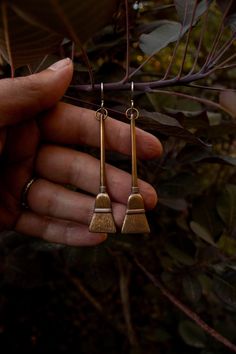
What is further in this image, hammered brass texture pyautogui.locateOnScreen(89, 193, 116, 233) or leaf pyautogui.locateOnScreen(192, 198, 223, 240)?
leaf pyautogui.locateOnScreen(192, 198, 223, 240)

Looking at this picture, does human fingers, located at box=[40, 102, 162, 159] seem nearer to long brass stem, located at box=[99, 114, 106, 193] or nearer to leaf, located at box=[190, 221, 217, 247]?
long brass stem, located at box=[99, 114, 106, 193]

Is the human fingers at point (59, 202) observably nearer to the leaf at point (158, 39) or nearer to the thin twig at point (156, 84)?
the thin twig at point (156, 84)

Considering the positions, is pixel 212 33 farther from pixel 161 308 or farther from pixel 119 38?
pixel 161 308

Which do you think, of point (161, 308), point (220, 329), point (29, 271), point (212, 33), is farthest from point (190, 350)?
point (212, 33)

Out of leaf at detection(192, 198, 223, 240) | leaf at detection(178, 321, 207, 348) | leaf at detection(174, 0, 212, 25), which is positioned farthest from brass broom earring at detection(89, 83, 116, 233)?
leaf at detection(178, 321, 207, 348)

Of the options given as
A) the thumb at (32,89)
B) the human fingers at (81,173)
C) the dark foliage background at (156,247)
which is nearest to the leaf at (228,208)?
the dark foliage background at (156,247)
